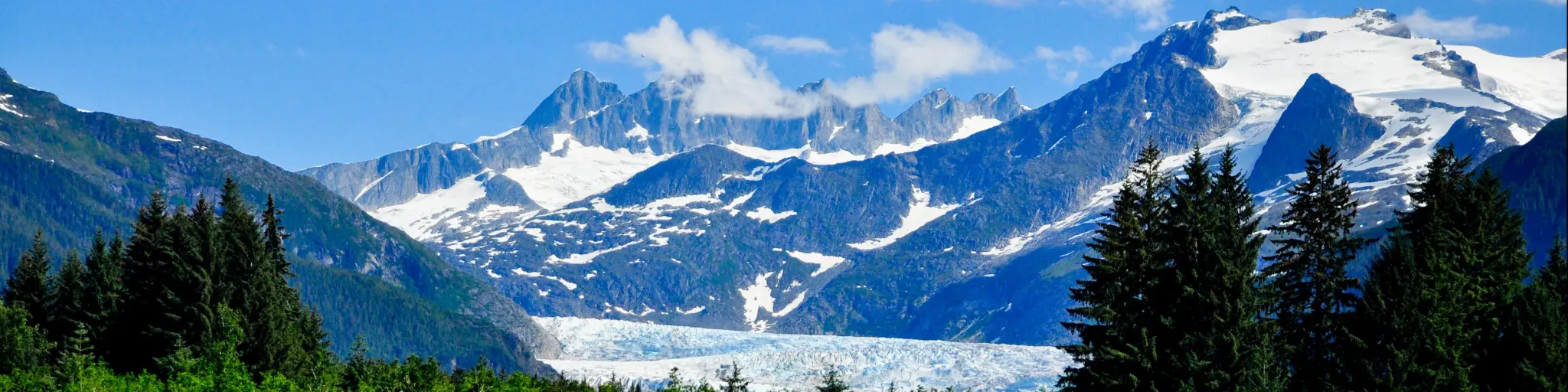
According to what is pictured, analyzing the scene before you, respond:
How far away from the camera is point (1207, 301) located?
58406 mm

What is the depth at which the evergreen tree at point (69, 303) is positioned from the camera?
90.3 metres

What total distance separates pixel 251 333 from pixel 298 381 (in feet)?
17.9

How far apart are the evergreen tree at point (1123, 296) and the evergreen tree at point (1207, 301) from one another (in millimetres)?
900

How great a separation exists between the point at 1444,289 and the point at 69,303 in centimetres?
8229

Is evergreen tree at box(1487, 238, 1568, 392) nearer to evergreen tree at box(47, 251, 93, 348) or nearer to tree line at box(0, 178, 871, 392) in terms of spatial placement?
tree line at box(0, 178, 871, 392)

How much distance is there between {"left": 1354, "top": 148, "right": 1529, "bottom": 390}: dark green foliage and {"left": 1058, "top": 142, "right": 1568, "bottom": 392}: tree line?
8cm

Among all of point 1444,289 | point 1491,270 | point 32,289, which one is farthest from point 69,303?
point 1491,270

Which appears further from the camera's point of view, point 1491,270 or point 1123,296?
point 1491,270

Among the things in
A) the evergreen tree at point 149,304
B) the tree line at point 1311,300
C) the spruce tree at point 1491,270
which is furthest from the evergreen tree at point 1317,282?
the evergreen tree at point 149,304

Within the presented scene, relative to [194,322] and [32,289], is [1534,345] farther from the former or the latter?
[32,289]

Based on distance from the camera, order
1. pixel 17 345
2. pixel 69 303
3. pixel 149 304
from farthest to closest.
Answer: pixel 69 303
pixel 149 304
pixel 17 345

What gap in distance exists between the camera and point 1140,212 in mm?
65312

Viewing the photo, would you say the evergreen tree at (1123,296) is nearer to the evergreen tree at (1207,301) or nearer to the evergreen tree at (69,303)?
the evergreen tree at (1207,301)

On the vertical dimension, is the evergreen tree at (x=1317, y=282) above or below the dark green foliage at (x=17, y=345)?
above
